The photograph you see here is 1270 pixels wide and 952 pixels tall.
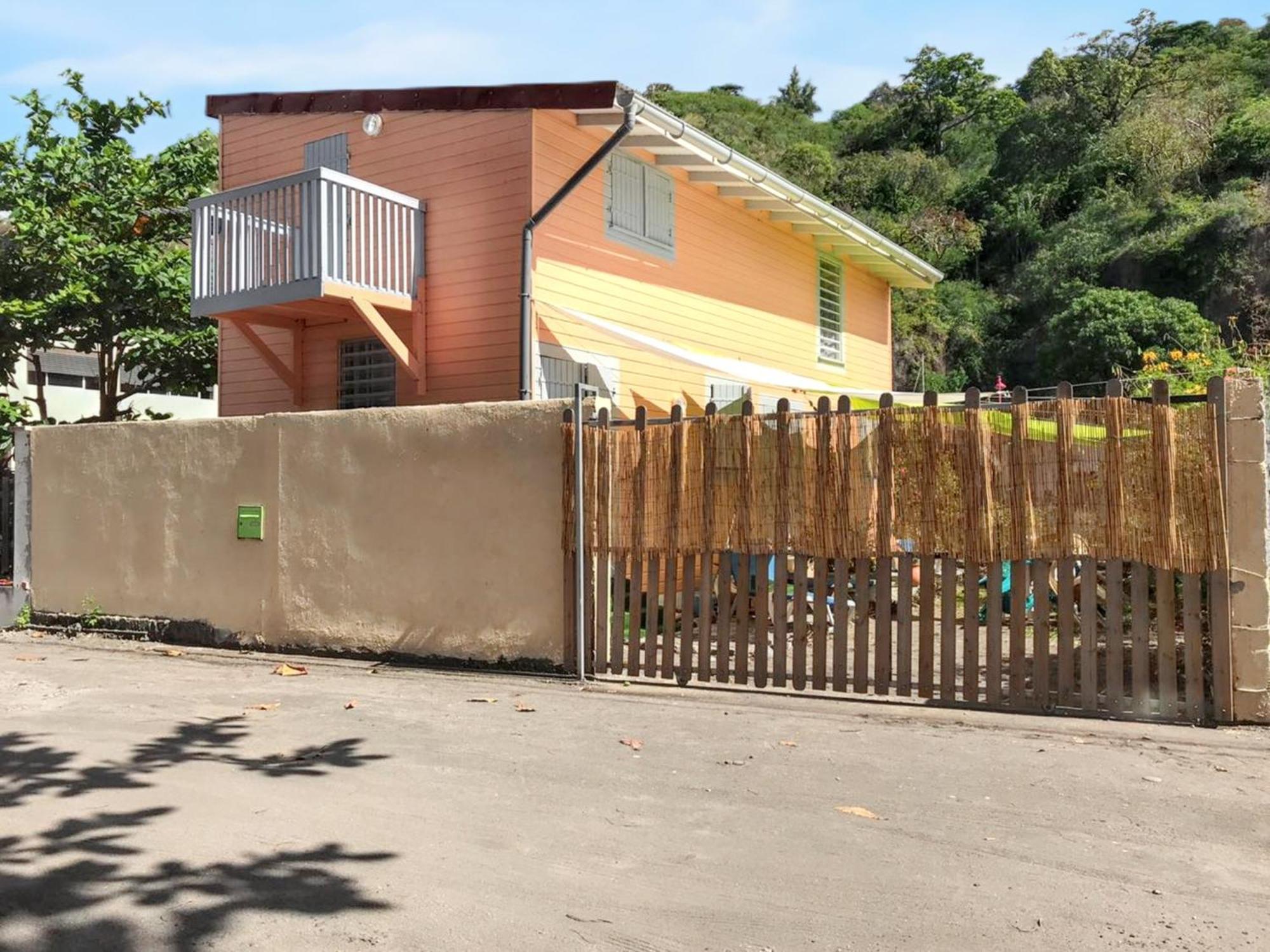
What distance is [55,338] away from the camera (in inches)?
612

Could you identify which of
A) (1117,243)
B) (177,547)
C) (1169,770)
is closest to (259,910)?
(1169,770)

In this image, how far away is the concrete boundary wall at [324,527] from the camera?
8.20 m

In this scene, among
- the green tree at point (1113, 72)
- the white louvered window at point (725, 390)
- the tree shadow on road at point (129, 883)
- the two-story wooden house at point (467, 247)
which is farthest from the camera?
the green tree at point (1113, 72)

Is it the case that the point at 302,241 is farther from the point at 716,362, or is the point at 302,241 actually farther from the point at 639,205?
the point at 716,362

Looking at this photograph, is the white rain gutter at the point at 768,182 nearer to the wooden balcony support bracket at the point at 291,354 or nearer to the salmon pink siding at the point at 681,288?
the salmon pink siding at the point at 681,288

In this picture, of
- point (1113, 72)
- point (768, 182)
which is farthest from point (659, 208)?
point (1113, 72)

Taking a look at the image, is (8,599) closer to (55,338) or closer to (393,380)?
(393,380)

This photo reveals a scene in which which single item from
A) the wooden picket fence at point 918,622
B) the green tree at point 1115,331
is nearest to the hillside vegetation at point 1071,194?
the green tree at point 1115,331

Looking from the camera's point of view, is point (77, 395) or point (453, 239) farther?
point (77, 395)

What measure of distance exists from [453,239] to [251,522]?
4.50 m

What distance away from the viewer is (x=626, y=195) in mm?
13703

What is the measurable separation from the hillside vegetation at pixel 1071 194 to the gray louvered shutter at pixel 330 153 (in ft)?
57.5

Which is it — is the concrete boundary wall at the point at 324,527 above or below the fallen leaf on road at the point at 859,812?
above

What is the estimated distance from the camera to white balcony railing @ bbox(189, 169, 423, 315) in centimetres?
1148
